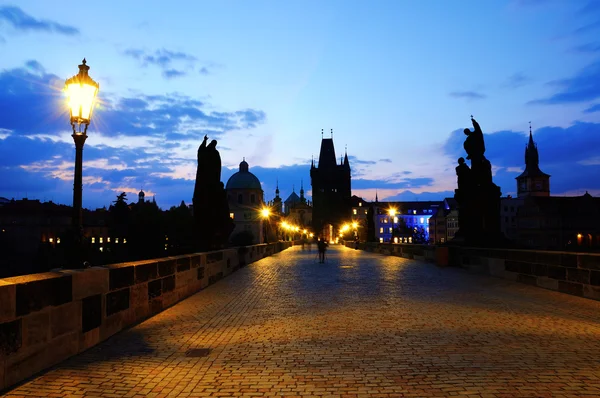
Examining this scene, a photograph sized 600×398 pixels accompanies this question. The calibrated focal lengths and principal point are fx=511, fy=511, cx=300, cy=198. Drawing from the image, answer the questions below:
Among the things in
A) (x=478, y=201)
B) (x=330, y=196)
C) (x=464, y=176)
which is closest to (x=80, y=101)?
(x=478, y=201)

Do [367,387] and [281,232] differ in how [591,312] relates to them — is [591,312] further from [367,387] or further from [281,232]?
[281,232]

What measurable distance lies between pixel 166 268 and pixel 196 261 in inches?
130

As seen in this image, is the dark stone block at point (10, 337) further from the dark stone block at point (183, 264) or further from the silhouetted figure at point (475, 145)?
the silhouetted figure at point (475, 145)

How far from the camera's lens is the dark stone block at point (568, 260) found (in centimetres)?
1194

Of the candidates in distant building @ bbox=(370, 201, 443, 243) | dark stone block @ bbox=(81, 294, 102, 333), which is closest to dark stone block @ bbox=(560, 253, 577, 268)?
dark stone block @ bbox=(81, 294, 102, 333)

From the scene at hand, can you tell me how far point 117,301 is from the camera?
8125 millimetres

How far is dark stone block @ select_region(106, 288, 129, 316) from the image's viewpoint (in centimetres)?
777

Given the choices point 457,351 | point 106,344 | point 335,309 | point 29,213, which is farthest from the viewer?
point 29,213

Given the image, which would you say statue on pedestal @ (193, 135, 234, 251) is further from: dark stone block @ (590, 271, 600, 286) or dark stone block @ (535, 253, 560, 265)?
dark stone block @ (590, 271, 600, 286)

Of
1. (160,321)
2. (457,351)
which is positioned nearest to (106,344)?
(160,321)

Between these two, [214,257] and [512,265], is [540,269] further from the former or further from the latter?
[214,257]

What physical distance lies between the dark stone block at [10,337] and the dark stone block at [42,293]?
5.7 inches

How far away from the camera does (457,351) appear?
21.2ft

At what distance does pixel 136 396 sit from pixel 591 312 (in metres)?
8.29
